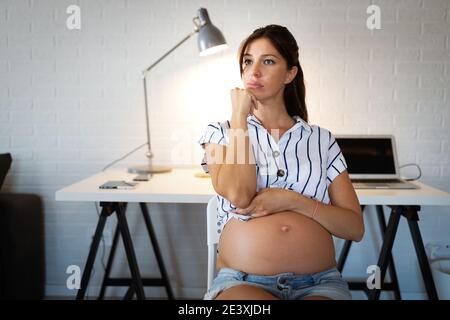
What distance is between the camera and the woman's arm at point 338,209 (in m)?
1.24

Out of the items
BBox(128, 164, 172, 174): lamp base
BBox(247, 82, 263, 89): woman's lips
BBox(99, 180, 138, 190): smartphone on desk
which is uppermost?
BBox(247, 82, 263, 89): woman's lips

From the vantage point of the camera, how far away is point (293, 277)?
1.19 metres

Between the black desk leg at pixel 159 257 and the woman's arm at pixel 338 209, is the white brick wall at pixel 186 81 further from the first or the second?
the woman's arm at pixel 338 209

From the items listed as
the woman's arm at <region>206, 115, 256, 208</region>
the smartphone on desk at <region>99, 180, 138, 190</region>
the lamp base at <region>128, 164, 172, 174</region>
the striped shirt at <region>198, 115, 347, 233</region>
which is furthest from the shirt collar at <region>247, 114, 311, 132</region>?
the lamp base at <region>128, 164, 172, 174</region>

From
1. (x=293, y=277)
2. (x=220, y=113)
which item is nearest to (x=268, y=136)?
(x=293, y=277)

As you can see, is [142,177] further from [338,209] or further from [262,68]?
[338,209]

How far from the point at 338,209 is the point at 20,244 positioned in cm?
155

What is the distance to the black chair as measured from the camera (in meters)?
2.07

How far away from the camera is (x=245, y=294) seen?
1097 millimetres

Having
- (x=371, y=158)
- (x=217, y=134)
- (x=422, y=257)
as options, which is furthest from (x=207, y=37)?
(x=422, y=257)

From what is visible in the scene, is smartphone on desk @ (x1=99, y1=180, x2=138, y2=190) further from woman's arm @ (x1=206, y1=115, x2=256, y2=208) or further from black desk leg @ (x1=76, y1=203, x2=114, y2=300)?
woman's arm @ (x1=206, y1=115, x2=256, y2=208)

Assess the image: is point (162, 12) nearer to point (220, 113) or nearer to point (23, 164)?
point (220, 113)

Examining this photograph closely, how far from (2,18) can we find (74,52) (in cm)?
39

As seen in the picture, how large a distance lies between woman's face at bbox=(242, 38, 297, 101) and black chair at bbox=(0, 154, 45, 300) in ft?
4.47
